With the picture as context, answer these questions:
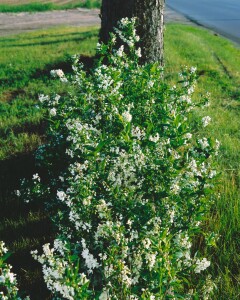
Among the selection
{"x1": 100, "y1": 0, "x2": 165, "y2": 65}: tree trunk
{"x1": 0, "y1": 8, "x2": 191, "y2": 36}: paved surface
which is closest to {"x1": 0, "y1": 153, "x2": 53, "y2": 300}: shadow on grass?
{"x1": 100, "y1": 0, "x2": 165, "y2": 65}: tree trunk

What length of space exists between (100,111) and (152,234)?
130 cm

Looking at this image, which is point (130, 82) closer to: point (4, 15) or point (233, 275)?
point (233, 275)

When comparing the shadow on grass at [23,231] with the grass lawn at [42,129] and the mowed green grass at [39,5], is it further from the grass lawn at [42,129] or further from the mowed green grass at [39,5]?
the mowed green grass at [39,5]

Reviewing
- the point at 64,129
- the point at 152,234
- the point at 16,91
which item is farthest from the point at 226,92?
the point at 152,234

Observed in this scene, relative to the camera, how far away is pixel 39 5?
91.1 feet

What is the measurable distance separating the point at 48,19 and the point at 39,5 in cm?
527

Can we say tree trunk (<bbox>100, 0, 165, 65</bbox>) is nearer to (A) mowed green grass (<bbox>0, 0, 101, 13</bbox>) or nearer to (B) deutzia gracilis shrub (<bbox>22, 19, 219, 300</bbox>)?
(B) deutzia gracilis shrub (<bbox>22, 19, 219, 300</bbox>)

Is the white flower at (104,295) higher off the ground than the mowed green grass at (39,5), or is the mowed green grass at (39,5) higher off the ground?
the mowed green grass at (39,5)

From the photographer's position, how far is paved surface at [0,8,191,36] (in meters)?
20.1

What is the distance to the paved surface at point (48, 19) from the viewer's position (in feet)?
66.0

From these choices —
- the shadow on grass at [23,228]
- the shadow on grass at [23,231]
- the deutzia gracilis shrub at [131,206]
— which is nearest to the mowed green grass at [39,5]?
the shadow on grass at [23,228]

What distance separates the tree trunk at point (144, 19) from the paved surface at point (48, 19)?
13.5 metres

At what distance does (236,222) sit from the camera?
11.8ft

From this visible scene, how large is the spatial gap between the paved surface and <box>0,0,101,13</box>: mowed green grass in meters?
1.35
